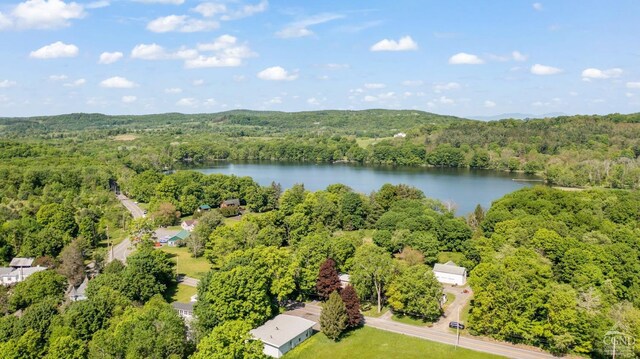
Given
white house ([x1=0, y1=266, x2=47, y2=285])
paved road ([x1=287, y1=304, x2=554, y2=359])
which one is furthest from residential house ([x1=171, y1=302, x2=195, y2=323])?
white house ([x1=0, y1=266, x2=47, y2=285])

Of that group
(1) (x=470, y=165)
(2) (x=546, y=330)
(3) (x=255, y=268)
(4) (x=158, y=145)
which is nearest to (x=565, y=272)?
(2) (x=546, y=330)

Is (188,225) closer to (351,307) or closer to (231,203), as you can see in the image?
(231,203)

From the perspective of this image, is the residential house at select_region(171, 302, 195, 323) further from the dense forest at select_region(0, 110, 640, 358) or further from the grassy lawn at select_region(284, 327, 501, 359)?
the grassy lawn at select_region(284, 327, 501, 359)

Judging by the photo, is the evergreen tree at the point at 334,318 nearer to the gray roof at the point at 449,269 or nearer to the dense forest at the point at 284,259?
the dense forest at the point at 284,259

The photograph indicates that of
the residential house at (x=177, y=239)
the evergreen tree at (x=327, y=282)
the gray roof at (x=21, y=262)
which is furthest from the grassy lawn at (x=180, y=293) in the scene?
the gray roof at (x=21, y=262)

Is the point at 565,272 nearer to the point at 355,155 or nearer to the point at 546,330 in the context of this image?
the point at 546,330

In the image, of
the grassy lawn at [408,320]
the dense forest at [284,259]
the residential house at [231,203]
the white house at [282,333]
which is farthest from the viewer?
the residential house at [231,203]
